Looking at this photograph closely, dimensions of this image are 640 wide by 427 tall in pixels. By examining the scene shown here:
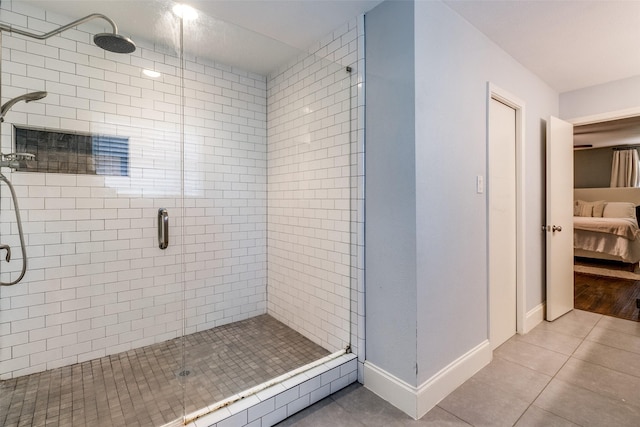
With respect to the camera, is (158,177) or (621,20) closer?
(621,20)

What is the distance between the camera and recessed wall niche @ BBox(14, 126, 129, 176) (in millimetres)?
1924

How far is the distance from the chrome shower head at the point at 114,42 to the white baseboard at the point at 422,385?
2638 millimetres

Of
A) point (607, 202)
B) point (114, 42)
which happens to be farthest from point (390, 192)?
point (607, 202)

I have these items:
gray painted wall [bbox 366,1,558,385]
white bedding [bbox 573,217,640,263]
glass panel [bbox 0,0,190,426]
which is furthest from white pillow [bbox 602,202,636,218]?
glass panel [bbox 0,0,190,426]

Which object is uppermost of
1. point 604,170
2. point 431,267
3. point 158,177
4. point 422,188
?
point 604,170

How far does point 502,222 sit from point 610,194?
645 cm

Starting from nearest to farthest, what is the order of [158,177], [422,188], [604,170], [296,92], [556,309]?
1. [422,188]
2. [158,177]
3. [296,92]
4. [556,309]
5. [604,170]

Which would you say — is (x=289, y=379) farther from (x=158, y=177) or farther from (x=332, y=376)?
(x=158, y=177)

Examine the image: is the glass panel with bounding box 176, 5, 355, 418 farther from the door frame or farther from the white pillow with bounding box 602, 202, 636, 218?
the white pillow with bounding box 602, 202, 636, 218

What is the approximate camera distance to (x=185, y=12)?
195cm

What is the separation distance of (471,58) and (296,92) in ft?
4.37

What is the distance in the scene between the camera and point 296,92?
8.36 feet

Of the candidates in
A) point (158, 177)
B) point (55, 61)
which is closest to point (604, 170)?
point (158, 177)

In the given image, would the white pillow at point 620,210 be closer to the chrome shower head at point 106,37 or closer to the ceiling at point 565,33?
the ceiling at point 565,33
